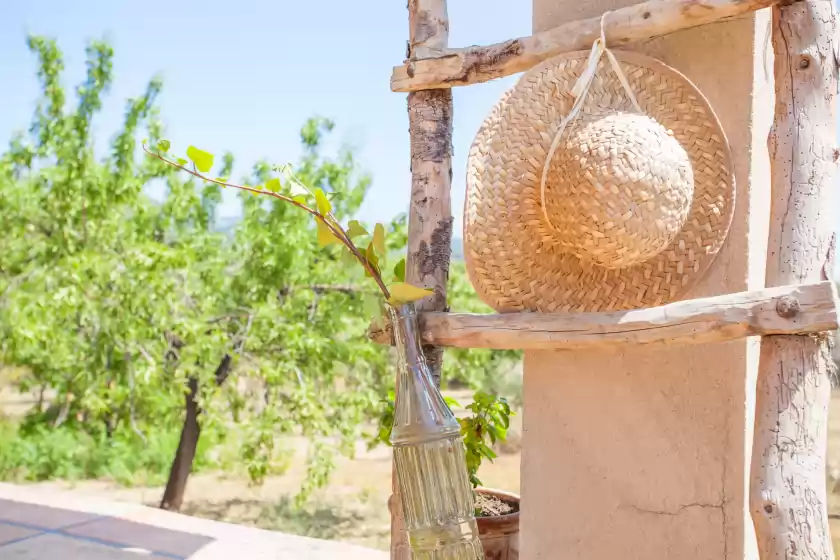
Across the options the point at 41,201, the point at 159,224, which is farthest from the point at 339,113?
the point at 41,201

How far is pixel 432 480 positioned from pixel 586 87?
22.9 inches

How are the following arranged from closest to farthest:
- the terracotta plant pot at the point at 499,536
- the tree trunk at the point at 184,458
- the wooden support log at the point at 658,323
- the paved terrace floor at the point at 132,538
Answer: the wooden support log at the point at 658,323
the terracotta plant pot at the point at 499,536
the paved terrace floor at the point at 132,538
the tree trunk at the point at 184,458

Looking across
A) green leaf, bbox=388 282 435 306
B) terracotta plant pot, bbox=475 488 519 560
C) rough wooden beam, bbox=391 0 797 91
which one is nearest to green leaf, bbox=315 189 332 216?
green leaf, bbox=388 282 435 306

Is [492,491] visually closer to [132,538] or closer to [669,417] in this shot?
[669,417]

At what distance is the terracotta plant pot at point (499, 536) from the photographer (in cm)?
149

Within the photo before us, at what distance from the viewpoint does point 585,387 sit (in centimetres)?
129

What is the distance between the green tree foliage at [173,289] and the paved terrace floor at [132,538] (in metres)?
0.75

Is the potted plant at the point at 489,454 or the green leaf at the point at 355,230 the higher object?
the green leaf at the point at 355,230

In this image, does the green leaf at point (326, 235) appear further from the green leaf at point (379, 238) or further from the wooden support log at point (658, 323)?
the wooden support log at point (658, 323)

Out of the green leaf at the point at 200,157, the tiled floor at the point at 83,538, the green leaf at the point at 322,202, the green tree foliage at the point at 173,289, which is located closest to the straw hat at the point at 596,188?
the green leaf at the point at 322,202

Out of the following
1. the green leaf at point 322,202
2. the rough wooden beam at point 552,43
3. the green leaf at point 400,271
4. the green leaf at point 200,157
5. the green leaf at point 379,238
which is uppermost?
the rough wooden beam at point 552,43

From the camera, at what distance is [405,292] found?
113cm

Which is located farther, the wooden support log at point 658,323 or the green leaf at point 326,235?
the green leaf at point 326,235

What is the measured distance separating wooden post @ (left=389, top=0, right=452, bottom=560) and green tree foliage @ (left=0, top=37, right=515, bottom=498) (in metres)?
2.09
